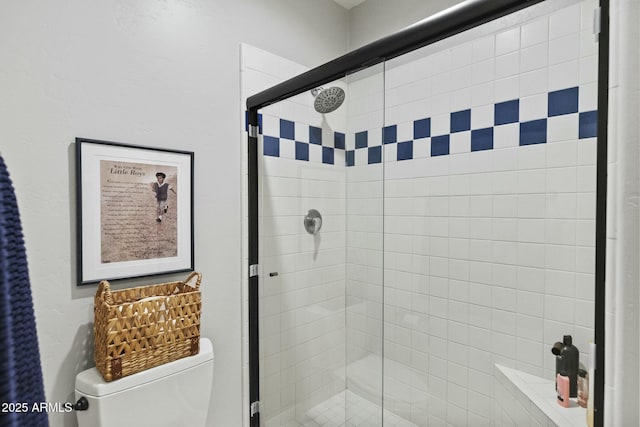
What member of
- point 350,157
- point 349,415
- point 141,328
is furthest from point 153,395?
point 350,157

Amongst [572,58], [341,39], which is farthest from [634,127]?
[341,39]

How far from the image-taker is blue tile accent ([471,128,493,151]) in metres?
1.63

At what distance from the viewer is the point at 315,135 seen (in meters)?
1.58

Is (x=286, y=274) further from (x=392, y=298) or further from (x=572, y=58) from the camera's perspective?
(x=572, y=58)

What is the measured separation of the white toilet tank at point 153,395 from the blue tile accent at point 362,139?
3.22 feet

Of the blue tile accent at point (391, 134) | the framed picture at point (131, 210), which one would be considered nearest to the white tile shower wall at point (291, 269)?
the framed picture at point (131, 210)

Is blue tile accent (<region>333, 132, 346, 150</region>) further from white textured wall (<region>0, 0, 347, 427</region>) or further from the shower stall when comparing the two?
white textured wall (<region>0, 0, 347, 427</region>)

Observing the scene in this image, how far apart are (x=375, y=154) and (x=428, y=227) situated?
733 millimetres

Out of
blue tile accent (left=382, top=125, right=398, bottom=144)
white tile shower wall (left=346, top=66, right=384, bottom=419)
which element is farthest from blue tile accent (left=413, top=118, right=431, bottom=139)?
white tile shower wall (left=346, top=66, right=384, bottom=419)

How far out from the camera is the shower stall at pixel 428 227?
1.36m

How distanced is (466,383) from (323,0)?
2.25m

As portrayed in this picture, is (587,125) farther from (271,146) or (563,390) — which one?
(271,146)

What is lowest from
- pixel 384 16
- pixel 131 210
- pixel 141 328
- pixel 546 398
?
pixel 546 398

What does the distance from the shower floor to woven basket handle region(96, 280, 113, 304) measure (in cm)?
98
